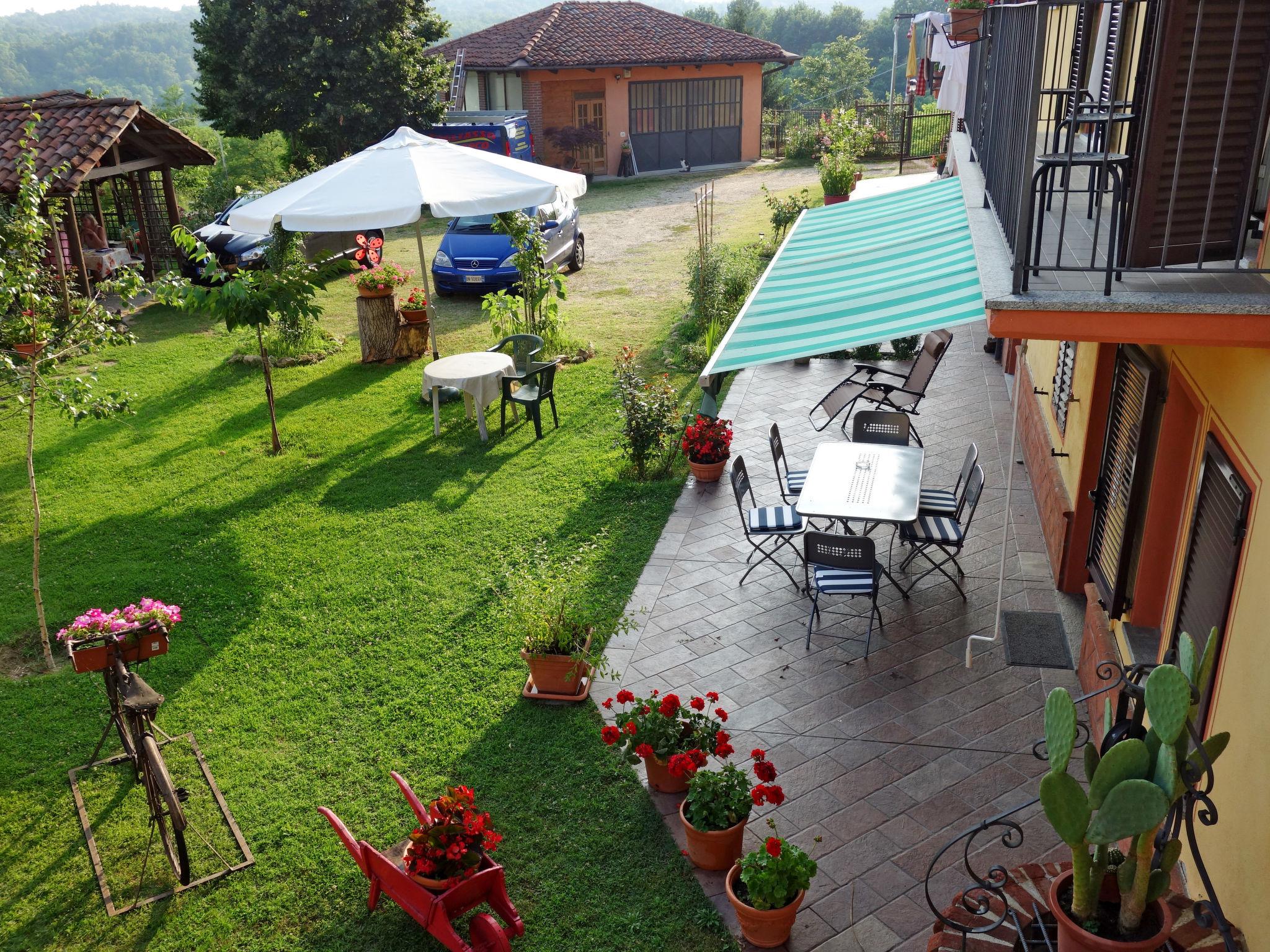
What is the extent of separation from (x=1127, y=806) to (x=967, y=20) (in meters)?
9.41

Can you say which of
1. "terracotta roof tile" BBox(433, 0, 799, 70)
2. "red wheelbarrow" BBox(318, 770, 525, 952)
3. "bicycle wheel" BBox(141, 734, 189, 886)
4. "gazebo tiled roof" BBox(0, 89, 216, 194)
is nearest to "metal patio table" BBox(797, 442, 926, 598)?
"red wheelbarrow" BBox(318, 770, 525, 952)

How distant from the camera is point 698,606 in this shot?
28.9 ft

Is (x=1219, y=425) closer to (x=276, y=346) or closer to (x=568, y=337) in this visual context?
(x=568, y=337)

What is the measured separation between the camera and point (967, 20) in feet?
34.7

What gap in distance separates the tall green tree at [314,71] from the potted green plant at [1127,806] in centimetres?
2711

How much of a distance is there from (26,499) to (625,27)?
30555mm

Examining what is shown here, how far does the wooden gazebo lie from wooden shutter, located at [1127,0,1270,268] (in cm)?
1601

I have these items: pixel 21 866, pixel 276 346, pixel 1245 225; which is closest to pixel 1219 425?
pixel 1245 225

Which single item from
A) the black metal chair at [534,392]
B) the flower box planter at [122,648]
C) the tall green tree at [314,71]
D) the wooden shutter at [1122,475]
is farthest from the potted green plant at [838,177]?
the flower box planter at [122,648]

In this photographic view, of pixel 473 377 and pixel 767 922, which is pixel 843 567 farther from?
pixel 473 377

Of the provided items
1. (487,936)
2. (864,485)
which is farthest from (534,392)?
(487,936)

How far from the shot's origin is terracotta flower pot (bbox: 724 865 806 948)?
5367 millimetres

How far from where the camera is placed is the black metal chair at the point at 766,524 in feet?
29.5

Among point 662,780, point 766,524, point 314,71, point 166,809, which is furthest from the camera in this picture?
point 314,71
